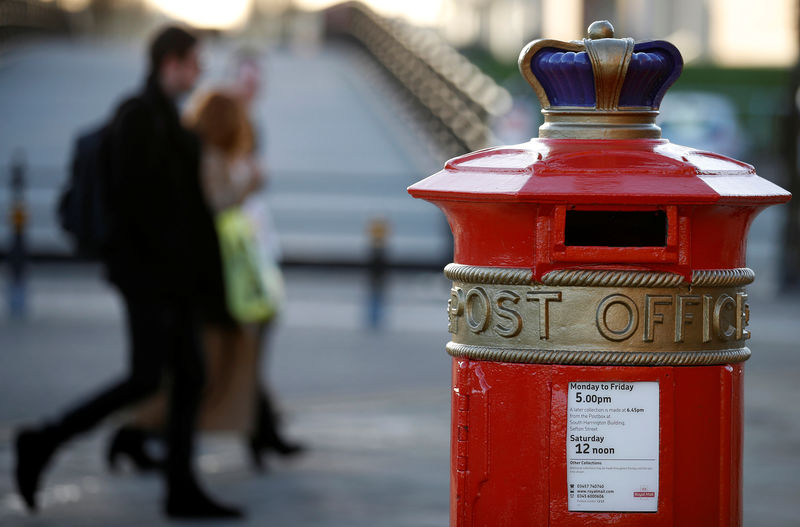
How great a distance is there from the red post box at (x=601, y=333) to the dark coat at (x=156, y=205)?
9.00ft

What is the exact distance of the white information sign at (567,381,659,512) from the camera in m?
2.96

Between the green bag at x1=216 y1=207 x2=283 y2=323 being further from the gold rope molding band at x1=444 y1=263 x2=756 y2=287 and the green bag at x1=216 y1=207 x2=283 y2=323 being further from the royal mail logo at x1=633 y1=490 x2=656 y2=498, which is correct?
the royal mail logo at x1=633 y1=490 x2=656 y2=498

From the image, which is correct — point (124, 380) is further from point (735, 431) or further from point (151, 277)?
point (735, 431)

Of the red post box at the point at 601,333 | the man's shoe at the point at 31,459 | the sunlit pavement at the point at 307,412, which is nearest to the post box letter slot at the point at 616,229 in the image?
the red post box at the point at 601,333

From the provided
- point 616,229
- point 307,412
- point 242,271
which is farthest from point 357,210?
point 616,229

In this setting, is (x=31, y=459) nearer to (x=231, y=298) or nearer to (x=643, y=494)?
(x=231, y=298)

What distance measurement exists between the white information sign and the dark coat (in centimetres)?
302

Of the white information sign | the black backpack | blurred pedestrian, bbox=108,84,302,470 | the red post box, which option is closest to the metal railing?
blurred pedestrian, bbox=108,84,302,470

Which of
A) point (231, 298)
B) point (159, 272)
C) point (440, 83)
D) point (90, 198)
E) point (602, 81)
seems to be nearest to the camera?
point (602, 81)

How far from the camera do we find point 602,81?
312 cm

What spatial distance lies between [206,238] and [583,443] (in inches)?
124

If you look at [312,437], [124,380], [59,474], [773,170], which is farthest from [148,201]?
[773,170]

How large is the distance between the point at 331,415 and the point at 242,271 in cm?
179

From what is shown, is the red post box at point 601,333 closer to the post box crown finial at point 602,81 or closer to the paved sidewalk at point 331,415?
the post box crown finial at point 602,81
